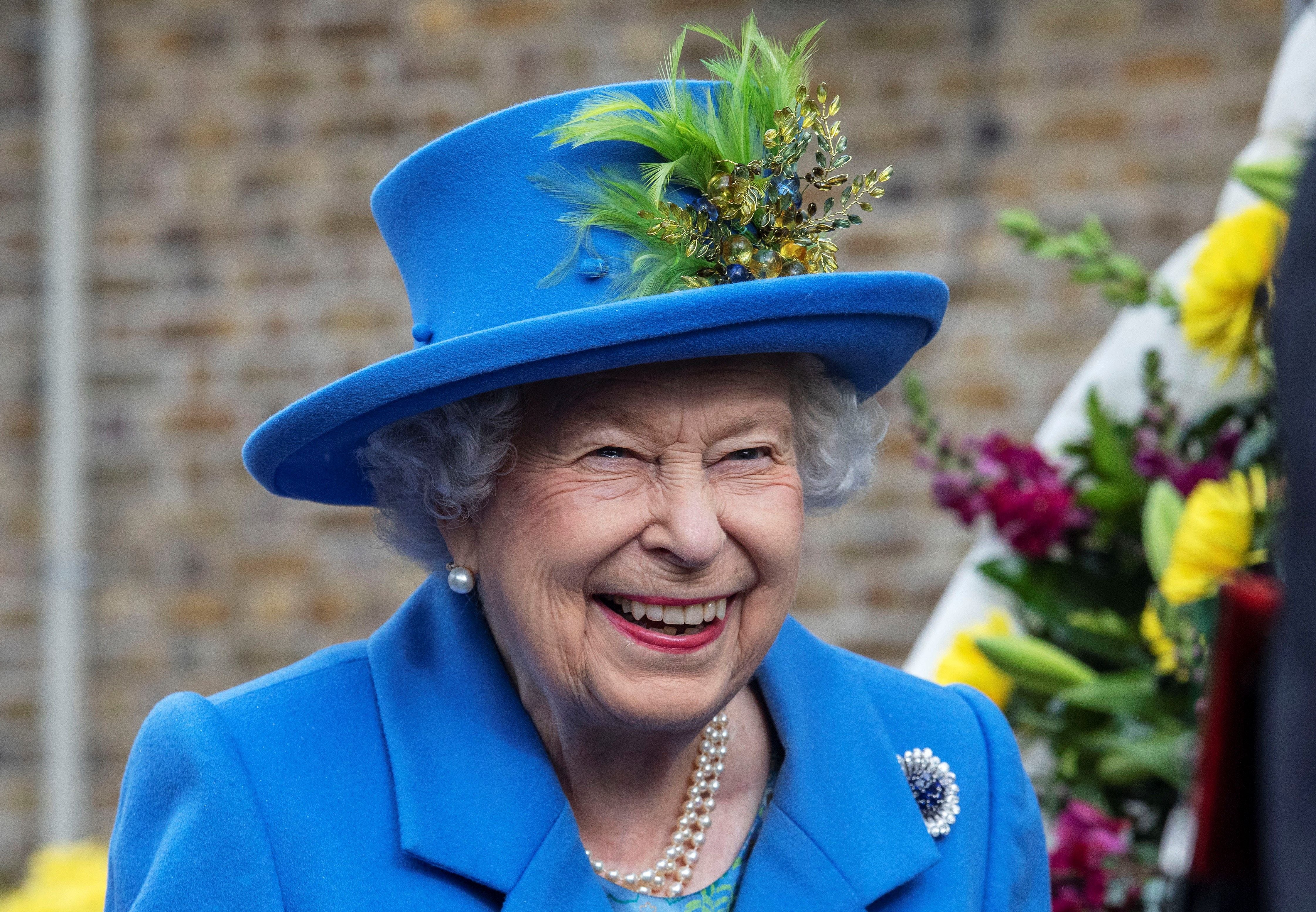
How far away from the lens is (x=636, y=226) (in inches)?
63.6

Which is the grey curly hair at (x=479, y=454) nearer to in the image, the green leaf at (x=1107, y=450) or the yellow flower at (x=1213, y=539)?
the yellow flower at (x=1213, y=539)

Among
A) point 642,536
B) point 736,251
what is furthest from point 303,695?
point 736,251

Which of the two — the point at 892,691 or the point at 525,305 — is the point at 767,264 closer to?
the point at 525,305

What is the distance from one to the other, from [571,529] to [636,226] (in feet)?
1.22

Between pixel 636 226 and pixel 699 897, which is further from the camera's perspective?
pixel 699 897

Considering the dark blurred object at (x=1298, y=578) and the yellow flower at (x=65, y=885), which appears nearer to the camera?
the dark blurred object at (x=1298, y=578)

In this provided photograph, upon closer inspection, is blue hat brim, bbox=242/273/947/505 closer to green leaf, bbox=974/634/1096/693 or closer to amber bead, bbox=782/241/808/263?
amber bead, bbox=782/241/808/263

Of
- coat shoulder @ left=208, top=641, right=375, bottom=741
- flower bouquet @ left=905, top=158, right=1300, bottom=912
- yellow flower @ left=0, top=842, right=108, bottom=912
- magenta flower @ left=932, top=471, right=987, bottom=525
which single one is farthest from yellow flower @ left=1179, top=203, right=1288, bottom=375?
yellow flower @ left=0, top=842, right=108, bottom=912

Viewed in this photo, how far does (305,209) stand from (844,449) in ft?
8.70

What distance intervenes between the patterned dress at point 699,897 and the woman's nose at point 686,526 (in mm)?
474

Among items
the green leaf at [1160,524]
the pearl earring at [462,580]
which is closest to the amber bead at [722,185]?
the pearl earring at [462,580]

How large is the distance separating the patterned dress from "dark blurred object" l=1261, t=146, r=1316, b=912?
1256mm

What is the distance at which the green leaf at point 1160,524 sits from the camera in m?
2.29

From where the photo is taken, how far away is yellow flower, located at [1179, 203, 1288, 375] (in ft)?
7.39
